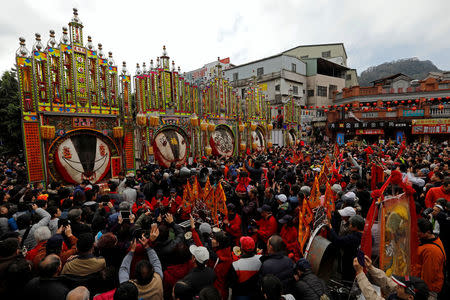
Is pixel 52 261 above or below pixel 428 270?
above

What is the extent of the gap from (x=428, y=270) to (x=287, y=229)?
6.29 feet

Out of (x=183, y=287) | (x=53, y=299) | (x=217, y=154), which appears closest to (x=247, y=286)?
(x=183, y=287)

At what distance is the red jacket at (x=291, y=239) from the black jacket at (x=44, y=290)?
321 centimetres

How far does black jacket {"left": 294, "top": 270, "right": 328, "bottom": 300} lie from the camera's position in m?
2.40

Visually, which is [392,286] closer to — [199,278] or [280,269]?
[280,269]

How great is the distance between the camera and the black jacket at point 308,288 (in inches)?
94.6

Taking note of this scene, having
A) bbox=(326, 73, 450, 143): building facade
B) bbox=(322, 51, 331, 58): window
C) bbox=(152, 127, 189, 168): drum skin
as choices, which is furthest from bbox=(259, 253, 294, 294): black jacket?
bbox=(322, 51, 331, 58): window

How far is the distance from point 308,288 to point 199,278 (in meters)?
1.22

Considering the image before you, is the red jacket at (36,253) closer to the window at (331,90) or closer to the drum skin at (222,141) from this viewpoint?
the drum skin at (222,141)

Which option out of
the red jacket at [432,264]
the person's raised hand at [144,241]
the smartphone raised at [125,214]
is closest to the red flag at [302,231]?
the red jacket at [432,264]

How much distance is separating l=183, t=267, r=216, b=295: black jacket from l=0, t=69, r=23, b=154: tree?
64.0 ft

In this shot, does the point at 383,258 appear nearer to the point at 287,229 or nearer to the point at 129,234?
the point at 287,229

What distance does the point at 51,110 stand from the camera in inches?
338

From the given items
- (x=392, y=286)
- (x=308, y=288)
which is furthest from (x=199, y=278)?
(x=392, y=286)
